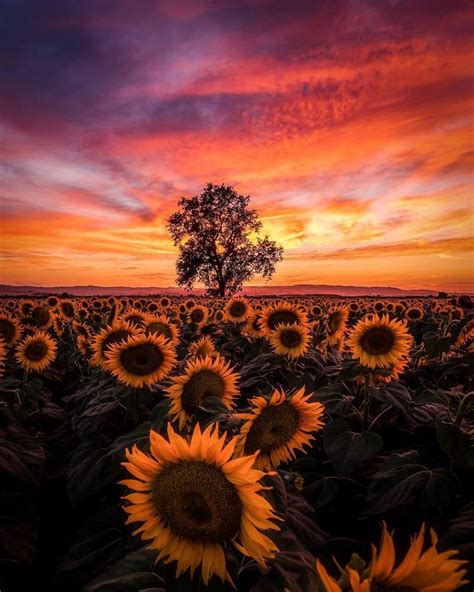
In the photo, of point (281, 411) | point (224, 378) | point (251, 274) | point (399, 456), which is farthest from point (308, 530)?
point (251, 274)

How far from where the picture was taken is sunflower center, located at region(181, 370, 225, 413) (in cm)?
302

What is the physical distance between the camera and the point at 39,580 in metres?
3.39

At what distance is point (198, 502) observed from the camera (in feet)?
5.04

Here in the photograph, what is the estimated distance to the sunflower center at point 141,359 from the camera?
13.6 feet

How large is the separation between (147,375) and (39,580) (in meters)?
1.83

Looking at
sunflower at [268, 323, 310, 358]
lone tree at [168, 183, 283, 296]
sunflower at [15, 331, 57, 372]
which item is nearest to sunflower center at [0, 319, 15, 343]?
sunflower at [15, 331, 57, 372]

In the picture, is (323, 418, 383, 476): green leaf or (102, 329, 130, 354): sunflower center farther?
(102, 329, 130, 354): sunflower center

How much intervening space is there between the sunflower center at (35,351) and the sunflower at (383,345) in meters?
4.94

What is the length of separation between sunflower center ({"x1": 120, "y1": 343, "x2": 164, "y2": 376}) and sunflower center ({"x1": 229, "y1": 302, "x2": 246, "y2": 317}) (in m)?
5.46

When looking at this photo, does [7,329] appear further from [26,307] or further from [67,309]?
[26,307]

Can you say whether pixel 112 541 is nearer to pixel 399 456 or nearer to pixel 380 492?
pixel 380 492

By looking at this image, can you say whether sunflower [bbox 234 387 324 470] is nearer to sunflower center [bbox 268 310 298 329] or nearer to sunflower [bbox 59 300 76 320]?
sunflower center [bbox 268 310 298 329]

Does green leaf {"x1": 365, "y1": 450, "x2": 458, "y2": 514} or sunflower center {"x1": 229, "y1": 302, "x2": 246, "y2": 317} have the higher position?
sunflower center {"x1": 229, "y1": 302, "x2": 246, "y2": 317}

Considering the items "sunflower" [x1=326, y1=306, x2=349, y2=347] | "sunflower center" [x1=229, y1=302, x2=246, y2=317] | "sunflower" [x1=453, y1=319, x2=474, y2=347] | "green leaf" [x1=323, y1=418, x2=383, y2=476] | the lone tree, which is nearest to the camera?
"green leaf" [x1=323, y1=418, x2=383, y2=476]
